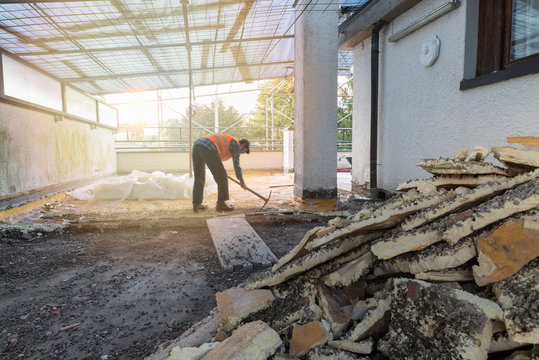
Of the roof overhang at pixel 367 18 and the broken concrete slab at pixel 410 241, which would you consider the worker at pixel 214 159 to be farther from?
the broken concrete slab at pixel 410 241

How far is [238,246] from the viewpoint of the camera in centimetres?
353

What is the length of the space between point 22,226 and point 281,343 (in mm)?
4375

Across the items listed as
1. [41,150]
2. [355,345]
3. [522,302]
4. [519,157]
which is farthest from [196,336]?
[41,150]

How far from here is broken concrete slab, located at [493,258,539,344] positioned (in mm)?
1090

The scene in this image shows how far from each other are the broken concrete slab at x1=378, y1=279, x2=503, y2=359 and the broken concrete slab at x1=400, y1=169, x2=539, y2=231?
0.48 meters

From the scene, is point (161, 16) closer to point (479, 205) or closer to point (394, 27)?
point (394, 27)

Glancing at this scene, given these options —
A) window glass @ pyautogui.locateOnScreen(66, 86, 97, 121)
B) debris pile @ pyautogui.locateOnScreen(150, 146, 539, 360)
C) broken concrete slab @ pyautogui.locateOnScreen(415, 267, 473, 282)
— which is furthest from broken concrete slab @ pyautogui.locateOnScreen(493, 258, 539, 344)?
window glass @ pyautogui.locateOnScreen(66, 86, 97, 121)

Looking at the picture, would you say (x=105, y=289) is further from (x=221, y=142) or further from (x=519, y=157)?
(x=221, y=142)

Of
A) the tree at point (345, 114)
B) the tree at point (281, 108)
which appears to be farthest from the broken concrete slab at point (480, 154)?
the tree at point (281, 108)

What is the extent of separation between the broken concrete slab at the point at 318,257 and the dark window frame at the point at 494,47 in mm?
2290

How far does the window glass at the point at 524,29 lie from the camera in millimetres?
2859

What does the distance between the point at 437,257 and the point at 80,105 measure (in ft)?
35.4

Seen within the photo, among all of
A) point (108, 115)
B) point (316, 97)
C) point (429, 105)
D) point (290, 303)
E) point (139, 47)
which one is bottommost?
point (290, 303)

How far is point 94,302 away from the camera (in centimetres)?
246
